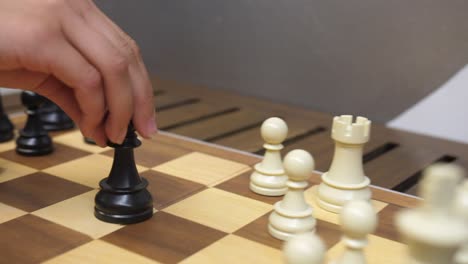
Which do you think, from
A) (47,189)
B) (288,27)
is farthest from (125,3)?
(47,189)

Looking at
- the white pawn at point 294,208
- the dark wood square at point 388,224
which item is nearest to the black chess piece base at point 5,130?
the white pawn at point 294,208

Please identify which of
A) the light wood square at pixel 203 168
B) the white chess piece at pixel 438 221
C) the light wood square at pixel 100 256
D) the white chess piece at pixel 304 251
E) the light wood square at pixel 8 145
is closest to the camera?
the white chess piece at pixel 438 221

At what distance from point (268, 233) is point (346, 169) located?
18 centimetres

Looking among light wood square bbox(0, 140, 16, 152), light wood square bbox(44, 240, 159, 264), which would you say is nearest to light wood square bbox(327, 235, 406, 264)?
light wood square bbox(44, 240, 159, 264)

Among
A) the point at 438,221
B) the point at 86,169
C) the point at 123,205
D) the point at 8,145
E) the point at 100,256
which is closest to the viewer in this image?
the point at 438,221

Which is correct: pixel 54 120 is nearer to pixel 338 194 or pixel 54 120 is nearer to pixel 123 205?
pixel 123 205

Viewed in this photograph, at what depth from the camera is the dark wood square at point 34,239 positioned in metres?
0.77

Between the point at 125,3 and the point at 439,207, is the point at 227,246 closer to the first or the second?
the point at 439,207

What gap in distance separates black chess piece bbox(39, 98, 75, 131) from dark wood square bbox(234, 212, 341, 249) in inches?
24.4

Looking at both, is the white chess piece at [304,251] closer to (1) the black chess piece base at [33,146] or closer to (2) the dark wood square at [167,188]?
(2) the dark wood square at [167,188]

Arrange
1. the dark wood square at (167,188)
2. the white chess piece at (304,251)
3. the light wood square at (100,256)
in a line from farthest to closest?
the dark wood square at (167,188), the light wood square at (100,256), the white chess piece at (304,251)

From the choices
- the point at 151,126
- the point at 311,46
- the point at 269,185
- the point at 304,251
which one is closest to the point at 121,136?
the point at 151,126

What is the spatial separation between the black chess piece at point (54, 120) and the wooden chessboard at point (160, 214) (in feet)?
0.36

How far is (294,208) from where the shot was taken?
0.83m
